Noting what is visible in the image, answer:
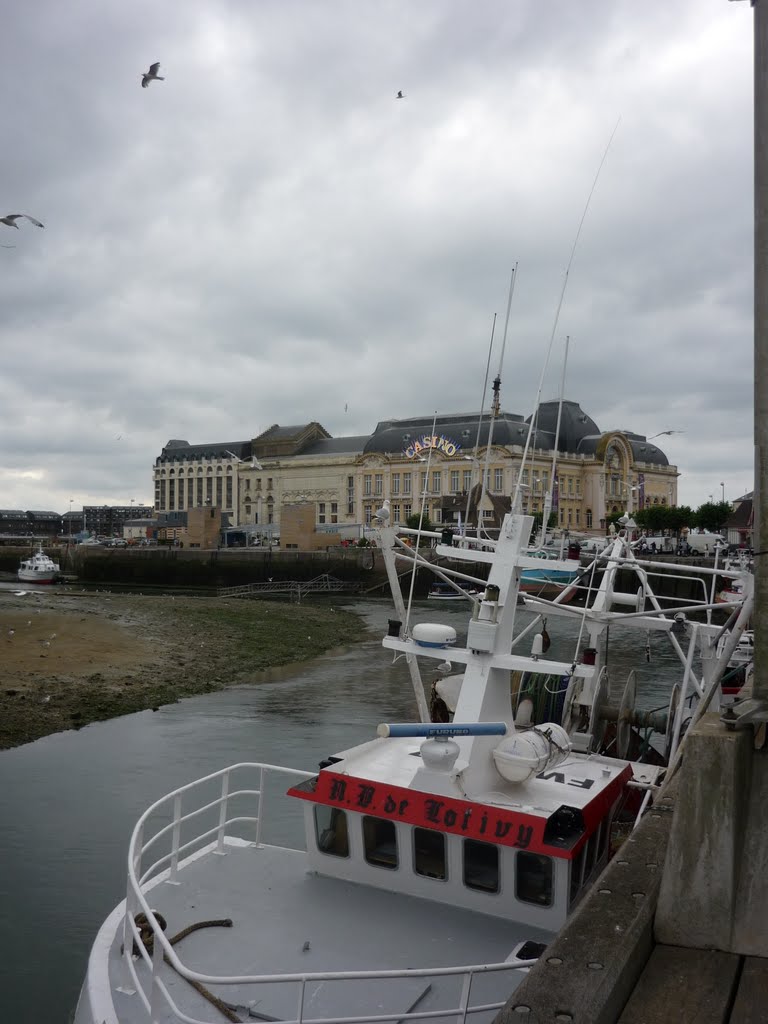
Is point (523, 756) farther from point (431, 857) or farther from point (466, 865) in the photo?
point (431, 857)

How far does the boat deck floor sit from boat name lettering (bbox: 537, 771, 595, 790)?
5.53 feet

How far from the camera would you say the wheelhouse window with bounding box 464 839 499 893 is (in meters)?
8.39

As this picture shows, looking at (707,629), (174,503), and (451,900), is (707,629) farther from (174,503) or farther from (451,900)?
(174,503)

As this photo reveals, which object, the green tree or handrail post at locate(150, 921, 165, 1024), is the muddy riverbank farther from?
the green tree

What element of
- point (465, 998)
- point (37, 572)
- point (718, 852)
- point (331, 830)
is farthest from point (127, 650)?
point (37, 572)

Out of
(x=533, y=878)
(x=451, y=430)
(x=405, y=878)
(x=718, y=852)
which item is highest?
(x=451, y=430)

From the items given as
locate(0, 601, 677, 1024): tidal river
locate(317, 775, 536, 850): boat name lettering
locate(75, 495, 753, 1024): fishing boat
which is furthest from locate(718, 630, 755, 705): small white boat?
locate(317, 775, 536, 850): boat name lettering

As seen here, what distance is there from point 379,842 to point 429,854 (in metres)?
0.58

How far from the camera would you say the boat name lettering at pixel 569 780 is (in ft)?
31.1

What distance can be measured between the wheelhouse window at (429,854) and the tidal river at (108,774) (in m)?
5.16

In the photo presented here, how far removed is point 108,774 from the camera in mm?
19250

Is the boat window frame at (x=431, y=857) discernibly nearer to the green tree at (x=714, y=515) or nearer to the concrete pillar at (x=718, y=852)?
the concrete pillar at (x=718, y=852)

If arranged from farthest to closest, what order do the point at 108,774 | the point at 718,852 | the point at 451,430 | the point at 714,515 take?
the point at 451,430
the point at 714,515
the point at 108,774
the point at 718,852

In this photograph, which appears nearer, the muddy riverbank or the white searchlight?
the white searchlight
